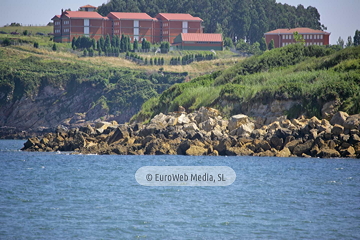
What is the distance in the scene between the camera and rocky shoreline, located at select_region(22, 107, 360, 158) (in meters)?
35.2

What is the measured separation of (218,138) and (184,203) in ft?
57.2

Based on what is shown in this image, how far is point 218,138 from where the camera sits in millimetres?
39406

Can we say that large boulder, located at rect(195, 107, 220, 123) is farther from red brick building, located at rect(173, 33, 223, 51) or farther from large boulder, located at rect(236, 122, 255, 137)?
red brick building, located at rect(173, 33, 223, 51)

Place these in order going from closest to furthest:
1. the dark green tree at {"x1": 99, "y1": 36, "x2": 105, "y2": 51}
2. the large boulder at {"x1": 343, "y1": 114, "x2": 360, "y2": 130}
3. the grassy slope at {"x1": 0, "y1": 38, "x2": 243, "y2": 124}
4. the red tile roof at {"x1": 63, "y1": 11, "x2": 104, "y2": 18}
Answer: the large boulder at {"x1": 343, "y1": 114, "x2": 360, "y2": 130} → the grassy slope at {"x1": 0, "y1": 38, "x2": 243, "y2": 124} → the dark green tree at {"x1": 99, "y1": 36, "x2": 105, "y2": 51} → the red tile roof at {"x1": 63, "y1": 11, "x2": 104, "y2": 18}

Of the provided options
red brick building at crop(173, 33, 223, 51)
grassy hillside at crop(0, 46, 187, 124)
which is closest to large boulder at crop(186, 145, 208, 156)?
grassy hillside at crop(0, 46, 187, 124)

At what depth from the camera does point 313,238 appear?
1730cm

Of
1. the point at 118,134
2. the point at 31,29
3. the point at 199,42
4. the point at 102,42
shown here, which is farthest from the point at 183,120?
the point at 31,29

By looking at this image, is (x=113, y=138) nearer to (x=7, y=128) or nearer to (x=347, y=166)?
(x=347, y=166)

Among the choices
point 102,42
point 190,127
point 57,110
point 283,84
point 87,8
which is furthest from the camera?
point 87,8

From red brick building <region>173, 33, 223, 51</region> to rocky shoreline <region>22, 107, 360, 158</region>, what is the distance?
67.4 metres

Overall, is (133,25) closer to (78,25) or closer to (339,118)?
(78,25)

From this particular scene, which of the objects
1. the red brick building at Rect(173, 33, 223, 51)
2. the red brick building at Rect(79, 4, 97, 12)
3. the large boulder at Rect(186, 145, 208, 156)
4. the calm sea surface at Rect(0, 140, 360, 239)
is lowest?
the calm sea surface at Rect(0, 140, 360, 239)

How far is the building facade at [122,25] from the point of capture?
4279 inches

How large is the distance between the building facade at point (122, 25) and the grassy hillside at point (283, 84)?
52073mm
